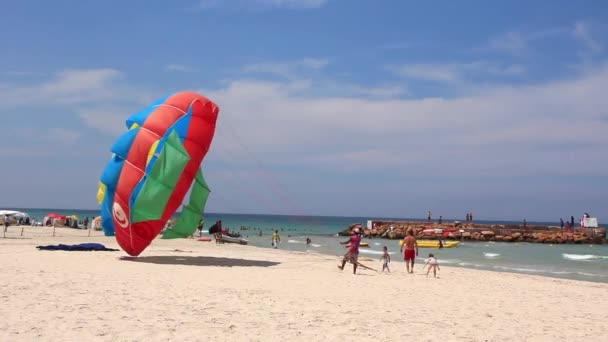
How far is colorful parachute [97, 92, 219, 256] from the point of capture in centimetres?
1672

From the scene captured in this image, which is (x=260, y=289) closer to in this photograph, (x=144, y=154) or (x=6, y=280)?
(x=6, y=280)

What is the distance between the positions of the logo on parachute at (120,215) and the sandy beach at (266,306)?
51.0 inches

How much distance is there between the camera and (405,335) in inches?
332

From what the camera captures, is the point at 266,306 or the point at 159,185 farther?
the point at 159,185

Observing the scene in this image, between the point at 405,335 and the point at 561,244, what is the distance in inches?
2261

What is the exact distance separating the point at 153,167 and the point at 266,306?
8.01 meters

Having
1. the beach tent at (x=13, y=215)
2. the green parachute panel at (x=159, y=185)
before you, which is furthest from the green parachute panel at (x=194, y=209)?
the beach tent at (x=13, y=215)

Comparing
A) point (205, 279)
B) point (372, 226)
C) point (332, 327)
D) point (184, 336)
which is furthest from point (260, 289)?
point (372, 226)

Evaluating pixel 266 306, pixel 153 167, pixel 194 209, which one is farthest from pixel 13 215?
pixel 266 306

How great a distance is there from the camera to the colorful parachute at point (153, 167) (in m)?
16.7

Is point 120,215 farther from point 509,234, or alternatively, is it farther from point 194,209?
point 509,234

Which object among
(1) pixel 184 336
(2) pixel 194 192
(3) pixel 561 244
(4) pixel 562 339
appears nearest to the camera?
(1) pixel 184 336

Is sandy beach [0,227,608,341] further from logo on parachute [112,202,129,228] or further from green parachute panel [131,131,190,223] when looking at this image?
green parachute panel [131,131,190,223]

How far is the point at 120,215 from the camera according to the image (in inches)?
663
